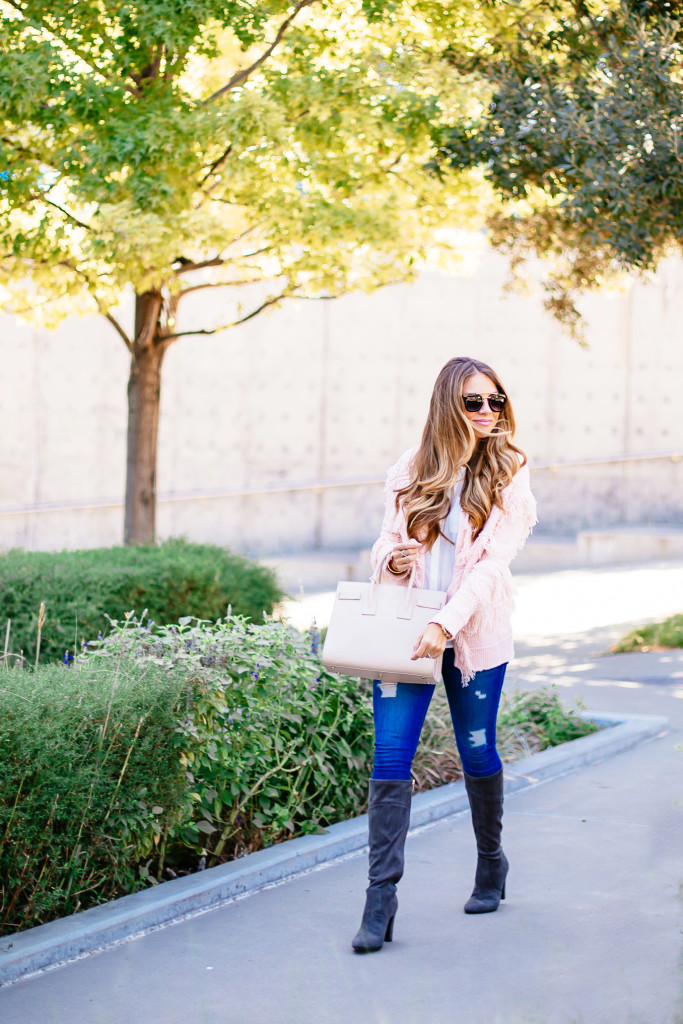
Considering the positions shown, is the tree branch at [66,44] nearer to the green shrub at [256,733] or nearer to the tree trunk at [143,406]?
the tree trunk at [143,406]

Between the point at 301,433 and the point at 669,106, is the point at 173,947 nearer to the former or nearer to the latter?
the point at 669,106

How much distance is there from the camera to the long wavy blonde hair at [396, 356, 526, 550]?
4.00m

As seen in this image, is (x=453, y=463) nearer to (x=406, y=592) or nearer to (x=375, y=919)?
(x=406, y=592)

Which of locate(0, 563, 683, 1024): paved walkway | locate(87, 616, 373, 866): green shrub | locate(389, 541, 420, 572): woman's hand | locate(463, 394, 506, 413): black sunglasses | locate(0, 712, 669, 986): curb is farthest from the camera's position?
locate(87, 616, 373, 866): green shrub

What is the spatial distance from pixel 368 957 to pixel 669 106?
6.72 m

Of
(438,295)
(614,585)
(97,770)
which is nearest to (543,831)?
(97,770)

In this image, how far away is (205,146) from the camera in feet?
27.5

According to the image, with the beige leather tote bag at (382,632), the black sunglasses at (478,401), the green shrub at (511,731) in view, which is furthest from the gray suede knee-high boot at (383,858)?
the green shrub at (511,731)

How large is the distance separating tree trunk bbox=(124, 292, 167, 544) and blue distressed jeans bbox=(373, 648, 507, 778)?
19.9ft

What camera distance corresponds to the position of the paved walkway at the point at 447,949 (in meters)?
3.38

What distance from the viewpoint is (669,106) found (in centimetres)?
861

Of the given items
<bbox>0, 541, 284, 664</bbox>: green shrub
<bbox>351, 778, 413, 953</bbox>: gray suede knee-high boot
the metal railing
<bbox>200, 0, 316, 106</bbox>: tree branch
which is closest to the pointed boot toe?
<bbox>351, 778, 413, 953</bbox>: gray suede knee-high boot

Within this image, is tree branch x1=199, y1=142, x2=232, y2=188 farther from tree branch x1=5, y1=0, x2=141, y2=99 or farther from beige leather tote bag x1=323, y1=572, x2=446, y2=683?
beige leather tote bag x1=323, y1=572, x2=446, y2=683

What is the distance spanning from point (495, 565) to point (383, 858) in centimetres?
96
